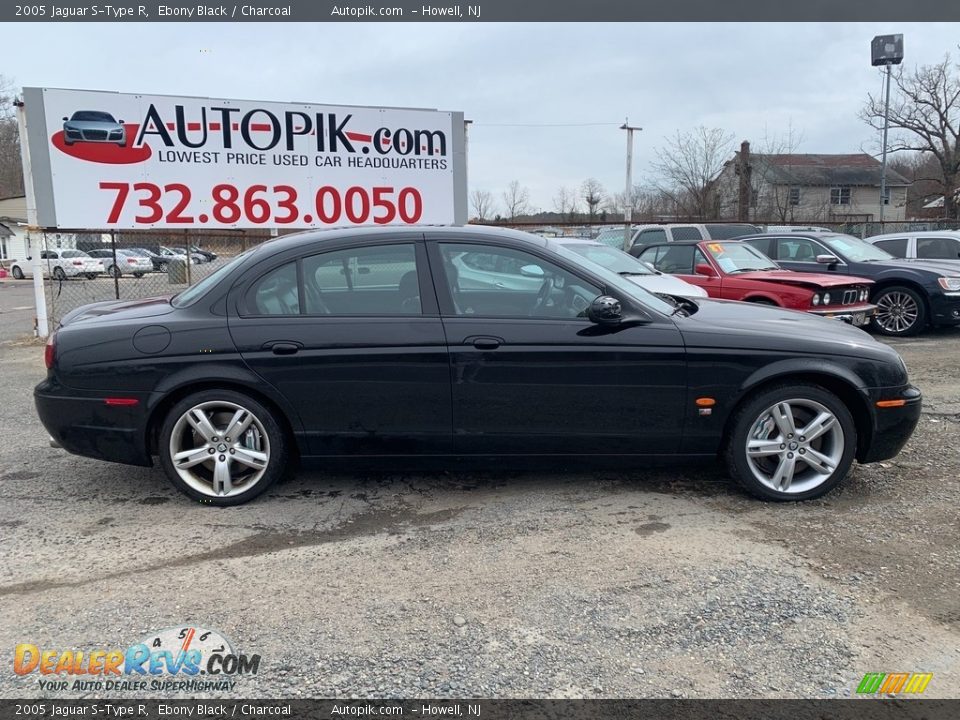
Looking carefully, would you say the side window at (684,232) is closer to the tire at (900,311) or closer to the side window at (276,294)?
the tire at (900,311)

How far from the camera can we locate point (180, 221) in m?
10.1

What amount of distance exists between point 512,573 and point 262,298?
7.12 feet

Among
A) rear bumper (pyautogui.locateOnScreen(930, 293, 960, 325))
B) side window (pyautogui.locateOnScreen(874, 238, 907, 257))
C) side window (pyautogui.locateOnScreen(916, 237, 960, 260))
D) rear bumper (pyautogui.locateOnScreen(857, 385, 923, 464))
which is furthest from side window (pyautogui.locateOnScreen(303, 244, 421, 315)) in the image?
side window (pyautogui.locateOnScreen(916, 237, 960, 260))

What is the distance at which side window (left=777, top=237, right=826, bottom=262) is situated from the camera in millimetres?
11281

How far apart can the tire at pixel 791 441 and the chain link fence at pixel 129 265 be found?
373 cm

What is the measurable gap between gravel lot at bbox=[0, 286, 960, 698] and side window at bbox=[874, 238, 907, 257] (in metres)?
9.24

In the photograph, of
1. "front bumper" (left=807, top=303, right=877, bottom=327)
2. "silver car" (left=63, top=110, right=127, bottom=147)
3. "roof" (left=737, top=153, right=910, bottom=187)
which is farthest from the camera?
"roof" (left=737, top=153, right=910, bottom=187)

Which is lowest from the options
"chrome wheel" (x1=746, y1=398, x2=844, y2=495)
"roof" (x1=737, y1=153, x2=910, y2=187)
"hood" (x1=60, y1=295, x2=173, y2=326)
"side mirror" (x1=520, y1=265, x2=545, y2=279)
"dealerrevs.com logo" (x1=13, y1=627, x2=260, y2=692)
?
"dealerrevs.com logo" (x1=13, y1=627, x2=260, y2=692)

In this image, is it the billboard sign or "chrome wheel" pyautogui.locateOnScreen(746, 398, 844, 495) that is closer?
"chrome wheel" pyautogui.locateOnScreen(746, 398, 844, 495)

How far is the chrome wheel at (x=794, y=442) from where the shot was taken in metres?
4.07

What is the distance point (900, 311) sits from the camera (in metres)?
10.5

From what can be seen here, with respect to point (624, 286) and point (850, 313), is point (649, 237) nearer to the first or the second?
point (850, 313)

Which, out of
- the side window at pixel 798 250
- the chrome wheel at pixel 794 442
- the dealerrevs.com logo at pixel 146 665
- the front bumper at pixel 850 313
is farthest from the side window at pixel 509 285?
the side window at pixel 798 250

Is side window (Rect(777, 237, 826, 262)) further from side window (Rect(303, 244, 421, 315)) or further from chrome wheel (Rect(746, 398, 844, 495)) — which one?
side window (Rect(303, 244, 421, 315))
